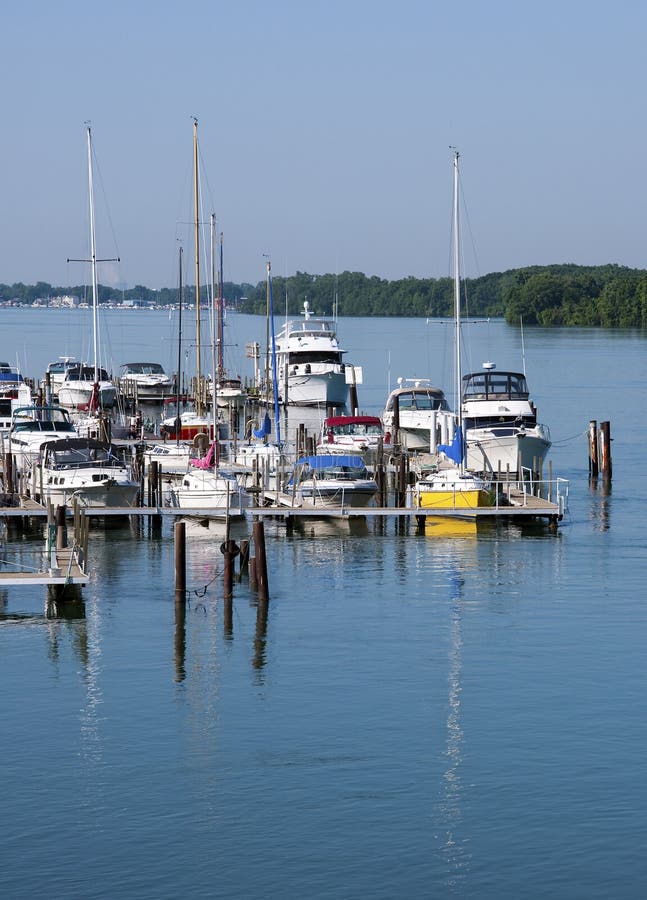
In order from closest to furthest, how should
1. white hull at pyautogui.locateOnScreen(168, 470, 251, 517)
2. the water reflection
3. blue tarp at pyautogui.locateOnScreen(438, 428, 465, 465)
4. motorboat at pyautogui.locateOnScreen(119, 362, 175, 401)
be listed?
the water reflection → white hull at pyautogui.locateOnScreen(168, 470, 251, 517) → blue tarp at pyautogui.locateOnScreen(438, 428, 465, 465) → motorboat at pyautogui.locateOnScreen(119, 362, 175, 401)

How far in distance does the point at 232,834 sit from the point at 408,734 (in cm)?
515

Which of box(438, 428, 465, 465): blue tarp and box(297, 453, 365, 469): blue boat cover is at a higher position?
box(438, 428, 465, 465): blue tarp

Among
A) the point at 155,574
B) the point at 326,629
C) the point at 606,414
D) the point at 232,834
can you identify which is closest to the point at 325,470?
the point at 155,574

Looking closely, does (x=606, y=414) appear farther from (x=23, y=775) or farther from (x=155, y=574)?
(x=23, y=775)

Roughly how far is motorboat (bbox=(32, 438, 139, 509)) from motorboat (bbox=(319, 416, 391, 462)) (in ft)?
30.7

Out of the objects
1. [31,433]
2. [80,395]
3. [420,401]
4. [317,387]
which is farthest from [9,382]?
[31,433]

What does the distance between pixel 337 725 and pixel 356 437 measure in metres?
31.2

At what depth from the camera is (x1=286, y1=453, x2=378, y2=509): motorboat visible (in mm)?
44719

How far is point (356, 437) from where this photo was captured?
57.8 meters

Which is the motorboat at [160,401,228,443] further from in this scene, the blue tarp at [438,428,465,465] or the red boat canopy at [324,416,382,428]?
the blue tarp at [438,428,465,465]

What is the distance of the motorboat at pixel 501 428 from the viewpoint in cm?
5244

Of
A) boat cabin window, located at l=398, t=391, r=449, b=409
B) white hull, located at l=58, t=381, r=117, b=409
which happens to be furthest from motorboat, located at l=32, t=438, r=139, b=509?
white hull, located at l=58, t=381, r=117, b=409

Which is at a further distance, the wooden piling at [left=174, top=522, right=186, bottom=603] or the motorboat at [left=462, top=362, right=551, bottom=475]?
the motorboat at [left=462, top=362, right=551, bottom=475]

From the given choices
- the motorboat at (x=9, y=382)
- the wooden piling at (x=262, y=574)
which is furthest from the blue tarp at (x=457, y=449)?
the motorboat at (x=9, y=382)
